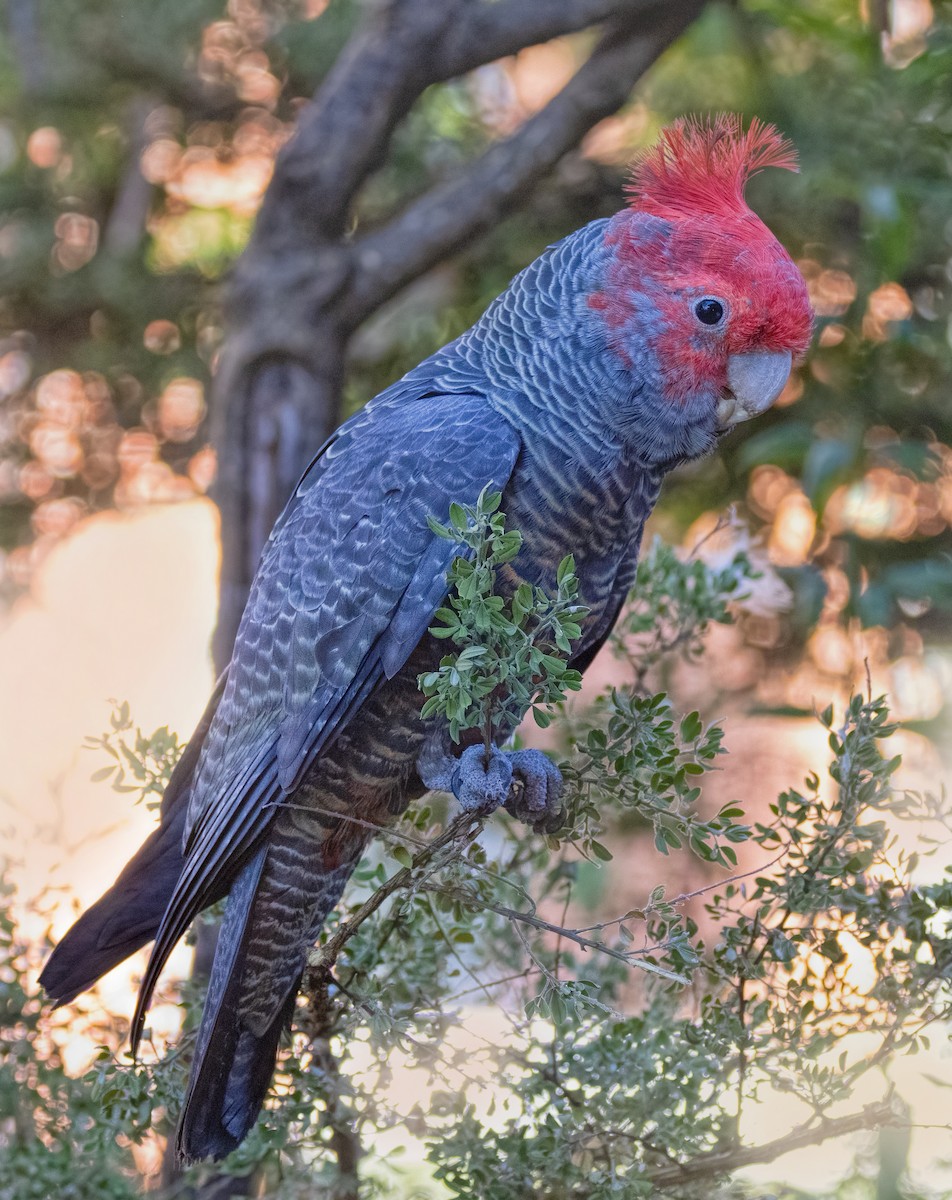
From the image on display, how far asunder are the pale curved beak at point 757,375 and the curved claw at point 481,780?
347 mm

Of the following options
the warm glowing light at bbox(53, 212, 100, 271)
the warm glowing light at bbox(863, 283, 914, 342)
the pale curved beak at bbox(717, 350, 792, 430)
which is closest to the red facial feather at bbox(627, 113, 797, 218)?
the pale curved beak at bbox(717, 350, 792, 430)

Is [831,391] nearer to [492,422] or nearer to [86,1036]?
[492,422]

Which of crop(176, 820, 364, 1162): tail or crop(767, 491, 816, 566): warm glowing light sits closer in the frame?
crop(176, 820, 364, 1162): tail

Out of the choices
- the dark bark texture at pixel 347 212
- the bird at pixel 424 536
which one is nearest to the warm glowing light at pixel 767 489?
the dark bark texture at pixel 347 212

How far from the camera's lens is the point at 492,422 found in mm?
890

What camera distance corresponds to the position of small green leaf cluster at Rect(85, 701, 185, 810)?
1.01 metres

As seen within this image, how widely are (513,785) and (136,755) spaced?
0.35 meters

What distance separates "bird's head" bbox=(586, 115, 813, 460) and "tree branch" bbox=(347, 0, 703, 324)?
0.56 meters

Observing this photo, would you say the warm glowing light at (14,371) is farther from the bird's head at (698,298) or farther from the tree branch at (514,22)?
the bird's head at (698,298)

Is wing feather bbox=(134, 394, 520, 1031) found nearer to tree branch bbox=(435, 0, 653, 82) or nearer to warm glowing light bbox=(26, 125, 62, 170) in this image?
tree branch bbox=(435, 0, 653, 82)

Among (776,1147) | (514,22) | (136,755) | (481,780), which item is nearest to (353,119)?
(514,22)

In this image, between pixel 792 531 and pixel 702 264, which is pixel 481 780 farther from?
pixel 792 531

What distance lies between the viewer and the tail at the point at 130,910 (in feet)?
3.10

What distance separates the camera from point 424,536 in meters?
0.86
